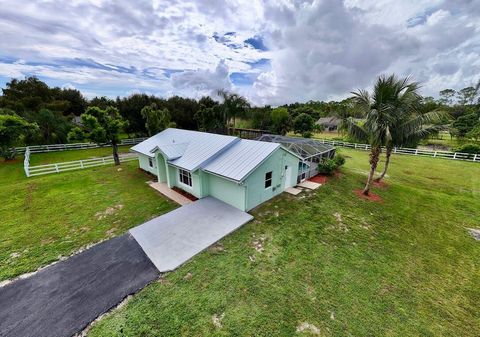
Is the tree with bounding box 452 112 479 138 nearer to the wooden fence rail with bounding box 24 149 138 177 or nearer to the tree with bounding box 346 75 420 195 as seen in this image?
the tree with bounding box 346 75 420 195

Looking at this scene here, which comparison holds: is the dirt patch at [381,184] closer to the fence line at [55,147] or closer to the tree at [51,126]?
the fence line at [55,147]

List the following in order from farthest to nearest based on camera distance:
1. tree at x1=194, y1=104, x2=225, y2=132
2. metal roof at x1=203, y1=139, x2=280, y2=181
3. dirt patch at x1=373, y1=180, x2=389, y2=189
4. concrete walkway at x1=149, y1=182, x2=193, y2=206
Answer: tree at x1=194, y1=104, x2=225, y2=132
dirt patch at x1=373, y1=180, x2=389, y2=189
concrete walkway at x1=149, y1=182, x2=193, y2=206
metal roof at x1=203, y1=139, x2=280, y2=181

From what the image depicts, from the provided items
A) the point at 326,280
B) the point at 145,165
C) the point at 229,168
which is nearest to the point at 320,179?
the point at 229,168

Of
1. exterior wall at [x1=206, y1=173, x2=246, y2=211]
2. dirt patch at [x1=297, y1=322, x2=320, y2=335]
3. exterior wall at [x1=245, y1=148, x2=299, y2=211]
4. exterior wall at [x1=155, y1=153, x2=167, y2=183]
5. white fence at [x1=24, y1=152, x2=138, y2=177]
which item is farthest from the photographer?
white fence at [x1=24, y1=152, x2=138, y2=177]

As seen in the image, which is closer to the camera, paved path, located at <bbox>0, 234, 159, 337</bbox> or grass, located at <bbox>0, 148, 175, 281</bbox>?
paved path, located at <bbox>0, 234, 159, 337</bbox>

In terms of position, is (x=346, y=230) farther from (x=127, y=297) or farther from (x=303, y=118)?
(x=303, y=118)

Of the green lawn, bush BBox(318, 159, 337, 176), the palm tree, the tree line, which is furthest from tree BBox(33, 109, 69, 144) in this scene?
the palm tree

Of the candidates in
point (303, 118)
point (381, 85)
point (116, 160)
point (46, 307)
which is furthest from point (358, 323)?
point (303, 118)
